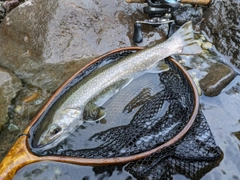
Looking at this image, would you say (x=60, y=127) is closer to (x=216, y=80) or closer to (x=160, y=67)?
(x=160, y=67)

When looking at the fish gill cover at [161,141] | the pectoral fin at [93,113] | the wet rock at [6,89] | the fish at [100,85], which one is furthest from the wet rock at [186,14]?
the wet rock at [6,89]

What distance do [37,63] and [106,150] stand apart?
1.68 m

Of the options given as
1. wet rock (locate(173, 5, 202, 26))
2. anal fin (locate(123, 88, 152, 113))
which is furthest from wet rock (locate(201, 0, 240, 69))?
anal fin (locate(123, 88, 152, 113))

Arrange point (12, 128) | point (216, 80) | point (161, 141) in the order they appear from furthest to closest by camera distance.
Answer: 1. point (216, 80)
2. point (12, 128)
3. point (161, 141)

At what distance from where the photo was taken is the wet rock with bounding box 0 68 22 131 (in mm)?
3466

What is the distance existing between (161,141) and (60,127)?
1031mm

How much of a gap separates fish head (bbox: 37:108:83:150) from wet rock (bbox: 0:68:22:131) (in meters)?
0.79

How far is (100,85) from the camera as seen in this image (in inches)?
132

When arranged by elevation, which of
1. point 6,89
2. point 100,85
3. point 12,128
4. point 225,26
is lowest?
point 12,128

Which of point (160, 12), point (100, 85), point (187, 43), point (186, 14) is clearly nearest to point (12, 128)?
point (100, 85)

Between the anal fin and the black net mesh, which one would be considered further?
the anal fin

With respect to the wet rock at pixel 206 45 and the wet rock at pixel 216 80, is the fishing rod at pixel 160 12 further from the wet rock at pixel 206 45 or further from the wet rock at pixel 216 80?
the wet rock at pixel 216 80

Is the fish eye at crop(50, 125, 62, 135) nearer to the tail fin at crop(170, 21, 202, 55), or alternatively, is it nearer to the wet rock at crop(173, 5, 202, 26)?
the tail fin at crop(170, 21, 202, 55)

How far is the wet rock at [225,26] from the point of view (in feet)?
14.4
